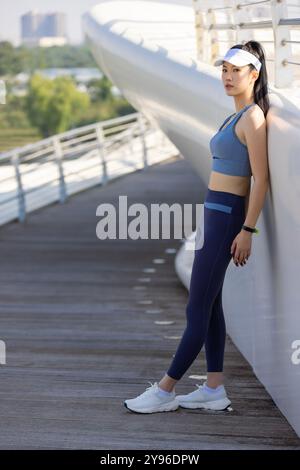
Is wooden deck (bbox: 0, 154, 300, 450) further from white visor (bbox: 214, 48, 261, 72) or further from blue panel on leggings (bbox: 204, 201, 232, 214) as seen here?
white visor (bbox: 214, 48, 261, 72)

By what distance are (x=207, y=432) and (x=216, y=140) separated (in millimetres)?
1094

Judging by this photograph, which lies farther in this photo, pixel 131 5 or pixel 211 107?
pixel 131 5

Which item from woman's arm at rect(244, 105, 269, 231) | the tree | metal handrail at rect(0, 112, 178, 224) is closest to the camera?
woman's arm at rect(244, 105, 269, 231)

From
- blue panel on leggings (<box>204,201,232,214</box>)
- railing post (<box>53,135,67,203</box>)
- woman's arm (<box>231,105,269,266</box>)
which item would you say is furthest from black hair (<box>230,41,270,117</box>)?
railing post (<box>53,135,67,203</box>)

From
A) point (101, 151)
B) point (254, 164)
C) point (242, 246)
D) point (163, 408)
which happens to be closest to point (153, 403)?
point (163, 408)

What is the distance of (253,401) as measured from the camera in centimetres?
443

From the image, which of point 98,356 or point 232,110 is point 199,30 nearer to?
point 232,110

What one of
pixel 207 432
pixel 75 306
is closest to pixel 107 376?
pixel 207 432

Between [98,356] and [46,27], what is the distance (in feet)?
606

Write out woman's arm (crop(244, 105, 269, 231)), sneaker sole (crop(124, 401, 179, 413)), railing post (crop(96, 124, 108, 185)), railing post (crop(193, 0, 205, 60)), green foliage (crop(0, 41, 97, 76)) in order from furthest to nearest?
green foliage (crop(0, 41, 97, 76)), railing post (crop(96, 124, 108, 185)), railing post (crop(193, 0, 205, 60)), sneaker sole (crop(124, 401, 179, 413)), woman's arm (crop(244, 105, 269, 231))

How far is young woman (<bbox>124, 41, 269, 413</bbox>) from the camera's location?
3.89 metres

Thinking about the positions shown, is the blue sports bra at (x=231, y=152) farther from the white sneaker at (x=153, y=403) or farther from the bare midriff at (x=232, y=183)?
the white sneaker at (x=153, y=403)

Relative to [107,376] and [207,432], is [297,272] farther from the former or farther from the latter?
[107,376]

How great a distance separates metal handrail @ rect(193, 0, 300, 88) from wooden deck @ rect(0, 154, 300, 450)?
1.40 m
